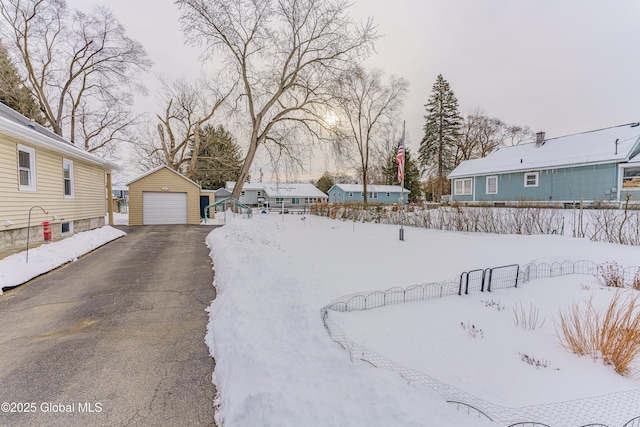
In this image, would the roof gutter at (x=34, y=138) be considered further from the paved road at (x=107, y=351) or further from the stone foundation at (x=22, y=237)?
the paved road at (x=107, y=351)

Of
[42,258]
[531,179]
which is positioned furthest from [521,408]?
[531,179]

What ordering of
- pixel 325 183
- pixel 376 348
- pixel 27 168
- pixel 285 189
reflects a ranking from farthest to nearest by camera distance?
pixel 325 183 → pixel 285 189 → pixel 27 168 → pixel 376 348

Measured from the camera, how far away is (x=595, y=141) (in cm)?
1630

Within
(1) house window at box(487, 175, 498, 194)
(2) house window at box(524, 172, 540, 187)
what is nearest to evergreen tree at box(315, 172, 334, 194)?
(1) house window at box(487, 175, 498, 194)

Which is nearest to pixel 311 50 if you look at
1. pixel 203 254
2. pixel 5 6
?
pixel 203 254

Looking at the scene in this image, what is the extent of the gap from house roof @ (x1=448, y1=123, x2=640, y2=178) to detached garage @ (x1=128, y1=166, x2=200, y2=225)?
2104cm

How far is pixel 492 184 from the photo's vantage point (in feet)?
67.4

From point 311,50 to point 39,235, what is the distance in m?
15.4

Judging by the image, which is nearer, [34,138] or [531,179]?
[34,138]

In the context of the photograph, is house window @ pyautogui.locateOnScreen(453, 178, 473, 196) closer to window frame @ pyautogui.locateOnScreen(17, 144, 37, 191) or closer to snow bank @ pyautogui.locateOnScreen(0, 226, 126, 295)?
snow bank @ pyautogui.locateOnScreen(0, 226, 126, 295)

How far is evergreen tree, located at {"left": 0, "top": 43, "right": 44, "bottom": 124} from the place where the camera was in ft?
53.7

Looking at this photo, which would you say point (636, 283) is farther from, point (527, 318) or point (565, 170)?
point (565, 170)

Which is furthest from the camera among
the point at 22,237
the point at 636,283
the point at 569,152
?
the point at 569,152

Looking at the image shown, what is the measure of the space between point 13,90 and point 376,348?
26073 millimetres
